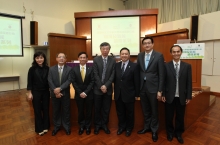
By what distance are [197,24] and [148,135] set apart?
13.4 ft

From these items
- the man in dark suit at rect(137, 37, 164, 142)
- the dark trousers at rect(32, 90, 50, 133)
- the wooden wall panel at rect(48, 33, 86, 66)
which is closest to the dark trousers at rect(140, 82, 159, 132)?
the man in dark suit at rect(137, 37, 164, 142)

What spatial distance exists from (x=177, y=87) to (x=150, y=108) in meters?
0.48

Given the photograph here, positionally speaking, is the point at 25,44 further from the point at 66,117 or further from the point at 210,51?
the point at 210,51

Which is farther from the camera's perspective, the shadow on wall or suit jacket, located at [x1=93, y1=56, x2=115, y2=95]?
the shadow on wall

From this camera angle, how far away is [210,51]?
4.54m

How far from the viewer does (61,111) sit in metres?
2.26

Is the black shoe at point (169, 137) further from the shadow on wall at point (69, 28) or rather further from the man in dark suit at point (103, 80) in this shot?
the shadow on wall at point (69, 28)

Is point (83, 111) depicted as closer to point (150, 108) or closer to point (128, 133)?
point (128, 133)

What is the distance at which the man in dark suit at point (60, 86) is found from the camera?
2.07 metres

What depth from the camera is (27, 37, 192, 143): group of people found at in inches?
75.2

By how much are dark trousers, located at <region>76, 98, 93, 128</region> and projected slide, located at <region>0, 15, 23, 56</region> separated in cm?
383

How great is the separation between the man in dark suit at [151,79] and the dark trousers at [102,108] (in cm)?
51

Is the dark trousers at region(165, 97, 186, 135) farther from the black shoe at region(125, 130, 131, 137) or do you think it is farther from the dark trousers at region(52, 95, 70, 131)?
the dark trousers at region(52, 95, 70, 131)

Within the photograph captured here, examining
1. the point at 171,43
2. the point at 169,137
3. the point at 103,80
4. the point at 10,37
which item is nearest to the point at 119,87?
the point at 103,80
